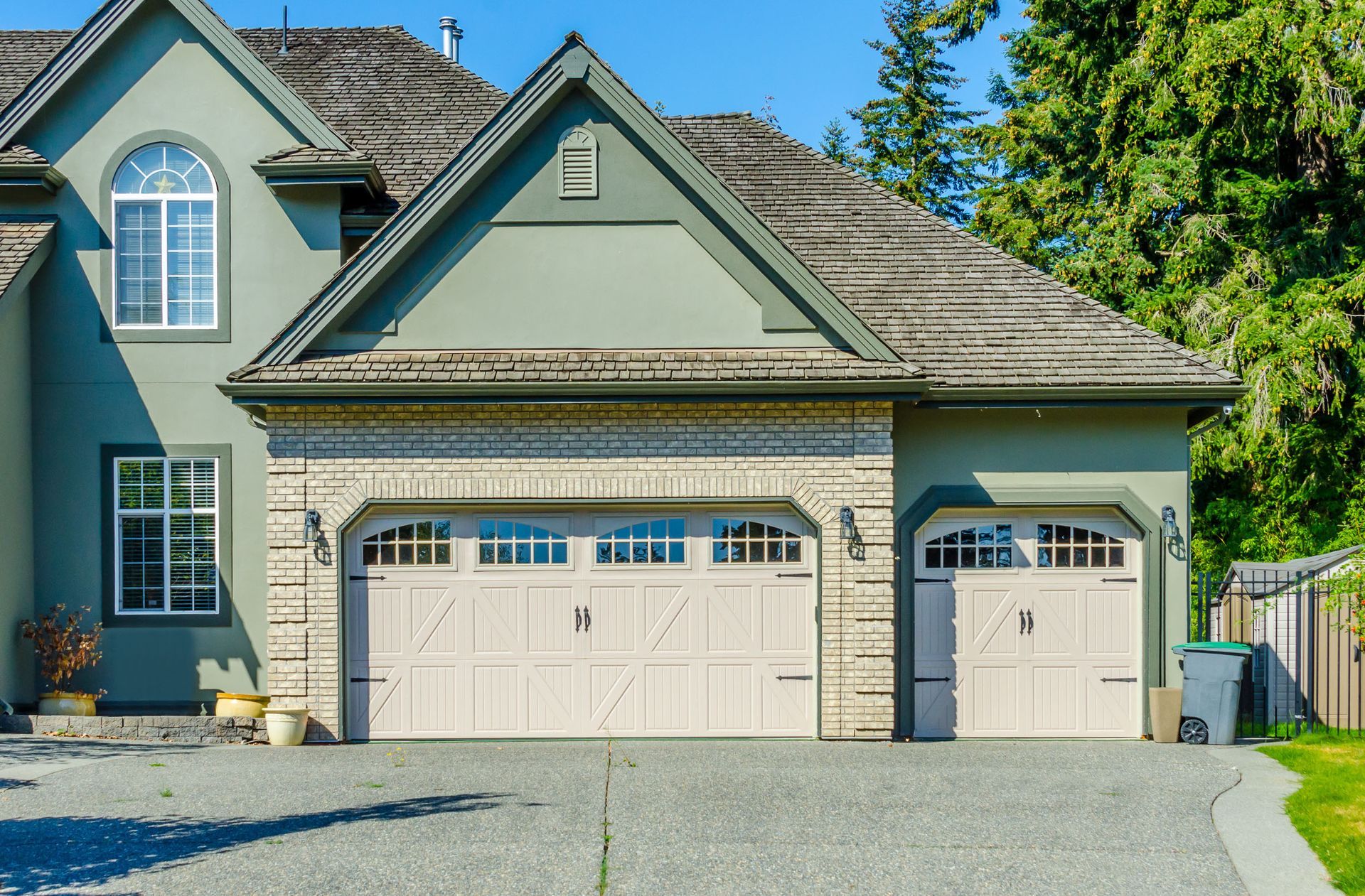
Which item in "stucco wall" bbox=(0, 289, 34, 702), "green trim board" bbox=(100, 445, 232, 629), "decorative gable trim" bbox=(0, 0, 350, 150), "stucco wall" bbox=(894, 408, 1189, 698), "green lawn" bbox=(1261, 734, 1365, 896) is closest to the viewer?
"green lawn" bbox=(1261, 734, 1365, 896)

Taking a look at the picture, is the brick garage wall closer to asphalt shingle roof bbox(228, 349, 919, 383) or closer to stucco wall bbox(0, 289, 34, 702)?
asphalt shingle roof bbox(228, 349, 919, 383)

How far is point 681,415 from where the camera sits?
12.0 m

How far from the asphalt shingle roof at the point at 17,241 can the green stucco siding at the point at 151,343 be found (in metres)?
0.17

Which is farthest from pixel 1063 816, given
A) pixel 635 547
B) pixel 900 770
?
pixel 635 547

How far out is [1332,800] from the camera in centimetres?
925

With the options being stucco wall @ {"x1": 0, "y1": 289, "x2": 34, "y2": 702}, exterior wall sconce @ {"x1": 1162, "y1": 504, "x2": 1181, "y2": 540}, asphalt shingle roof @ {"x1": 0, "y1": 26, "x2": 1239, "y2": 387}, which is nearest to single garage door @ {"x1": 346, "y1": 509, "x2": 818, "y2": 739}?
asphalt shingle roof @ {"x1": 0, "y1": 26, "x2": 1239, "y2": 387}

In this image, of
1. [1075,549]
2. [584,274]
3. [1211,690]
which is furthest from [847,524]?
[1211,690]

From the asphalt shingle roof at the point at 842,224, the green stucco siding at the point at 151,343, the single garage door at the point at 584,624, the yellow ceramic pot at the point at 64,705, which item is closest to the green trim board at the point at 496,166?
the asphalt shingle roof at the point at 842,224

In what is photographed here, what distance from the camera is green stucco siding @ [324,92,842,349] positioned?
1199 centimetres

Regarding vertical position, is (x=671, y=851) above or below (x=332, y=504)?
below

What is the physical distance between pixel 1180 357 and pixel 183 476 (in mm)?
11214

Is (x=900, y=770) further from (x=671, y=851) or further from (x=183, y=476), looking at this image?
(x=183, y=476)

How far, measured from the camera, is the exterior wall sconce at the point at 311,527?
11773 mm

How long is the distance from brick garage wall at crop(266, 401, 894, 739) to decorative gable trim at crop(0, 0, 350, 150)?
13.1 feet
